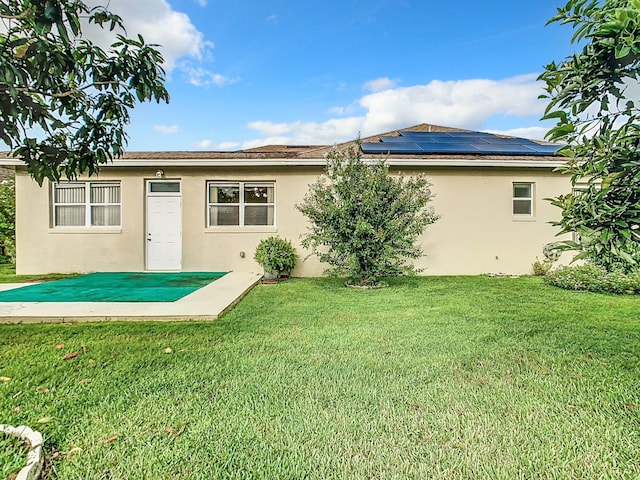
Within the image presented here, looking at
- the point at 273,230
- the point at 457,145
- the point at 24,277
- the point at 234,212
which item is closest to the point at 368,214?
the point at 273,230

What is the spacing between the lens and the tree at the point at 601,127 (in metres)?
1.67

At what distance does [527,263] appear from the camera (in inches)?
416

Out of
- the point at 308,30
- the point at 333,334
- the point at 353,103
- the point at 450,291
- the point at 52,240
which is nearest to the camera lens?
the point at 333,334

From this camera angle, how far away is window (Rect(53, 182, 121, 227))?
1027 centimetres

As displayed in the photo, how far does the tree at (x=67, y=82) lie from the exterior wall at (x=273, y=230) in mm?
6519

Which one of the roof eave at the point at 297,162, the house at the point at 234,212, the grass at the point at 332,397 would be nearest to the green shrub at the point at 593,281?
the house at the point at 234,212

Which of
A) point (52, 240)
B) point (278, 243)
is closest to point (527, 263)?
point (278, 243)

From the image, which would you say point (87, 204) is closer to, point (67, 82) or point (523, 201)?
point (67, 82)

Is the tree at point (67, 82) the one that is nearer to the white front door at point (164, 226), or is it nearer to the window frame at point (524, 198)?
the white front door at point (164, 226)

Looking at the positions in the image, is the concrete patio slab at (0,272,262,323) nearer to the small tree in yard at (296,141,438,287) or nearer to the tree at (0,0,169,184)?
the tree at (0,0,169,184)

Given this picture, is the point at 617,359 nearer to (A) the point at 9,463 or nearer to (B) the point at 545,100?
(B) the point at 545,100

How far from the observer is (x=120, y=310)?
5.50 metres

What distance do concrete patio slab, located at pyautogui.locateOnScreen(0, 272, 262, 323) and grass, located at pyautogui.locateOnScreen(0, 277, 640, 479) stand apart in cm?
33

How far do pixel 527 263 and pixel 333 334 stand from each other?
8500 millimetres
